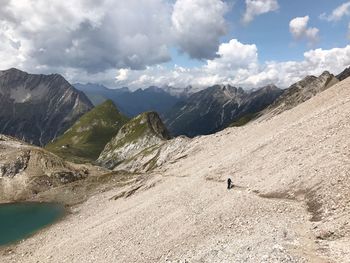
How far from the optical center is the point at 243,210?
49.1 m

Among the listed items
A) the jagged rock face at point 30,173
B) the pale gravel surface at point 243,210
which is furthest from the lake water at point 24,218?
the jagged rock face at point 30,173

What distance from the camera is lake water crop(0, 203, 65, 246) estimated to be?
91625 mm

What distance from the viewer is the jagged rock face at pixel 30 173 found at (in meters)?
135

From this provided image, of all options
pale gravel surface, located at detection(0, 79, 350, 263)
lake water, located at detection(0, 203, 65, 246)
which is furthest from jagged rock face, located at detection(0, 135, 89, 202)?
pale gravel surface, located at detection(0, 79, 350, 263)

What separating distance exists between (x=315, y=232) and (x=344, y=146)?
1875 cm

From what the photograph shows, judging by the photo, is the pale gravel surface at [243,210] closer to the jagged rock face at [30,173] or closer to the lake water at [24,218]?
the lake water at [24,218]

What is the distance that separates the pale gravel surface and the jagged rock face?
46.5 m

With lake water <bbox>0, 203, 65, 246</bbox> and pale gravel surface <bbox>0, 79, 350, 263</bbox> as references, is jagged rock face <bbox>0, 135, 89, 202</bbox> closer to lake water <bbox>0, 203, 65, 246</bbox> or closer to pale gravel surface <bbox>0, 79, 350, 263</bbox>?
lake water <bbox>0, 203, 65, 246</bbox>

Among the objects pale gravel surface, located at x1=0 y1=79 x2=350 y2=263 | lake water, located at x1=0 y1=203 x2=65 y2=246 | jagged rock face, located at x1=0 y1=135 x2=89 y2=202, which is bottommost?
pale gravel surface, located at x1=0 y1=79 x2=350 y2=263

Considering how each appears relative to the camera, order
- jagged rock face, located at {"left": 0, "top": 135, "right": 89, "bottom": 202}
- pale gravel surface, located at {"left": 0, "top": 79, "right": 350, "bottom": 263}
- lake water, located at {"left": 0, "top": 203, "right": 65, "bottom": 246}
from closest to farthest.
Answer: pale gravel surface, located at {"left": 0, "top": 79, "right": 350, "bottom": 263} → lake water, located at {"left": 0, "top": 203, "right": 65, "bottom": 246} → jagged rock face, located at {"left": 0, "top": 135, "right": 89, "bottom": 202}

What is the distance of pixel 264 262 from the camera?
32.8m

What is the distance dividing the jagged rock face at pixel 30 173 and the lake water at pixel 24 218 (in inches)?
369

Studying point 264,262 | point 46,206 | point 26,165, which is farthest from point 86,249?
point 26,165

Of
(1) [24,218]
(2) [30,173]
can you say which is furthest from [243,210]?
(2) [30,173]
